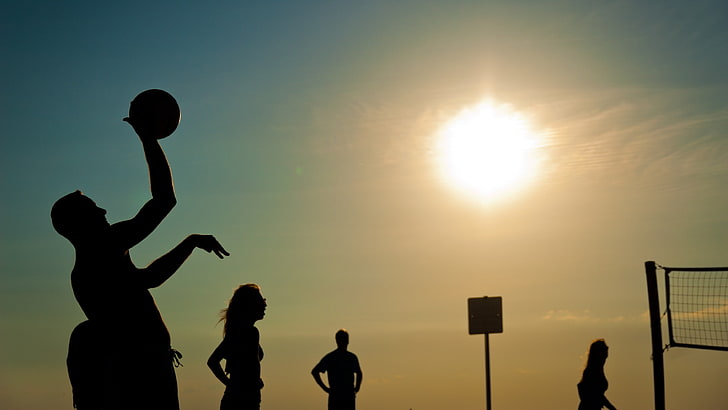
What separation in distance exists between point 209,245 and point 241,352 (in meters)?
4.17

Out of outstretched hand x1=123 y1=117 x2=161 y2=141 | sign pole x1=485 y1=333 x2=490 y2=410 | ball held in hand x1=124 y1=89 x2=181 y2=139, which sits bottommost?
sign pole x1=485 y1=333 x2=490 y2=410

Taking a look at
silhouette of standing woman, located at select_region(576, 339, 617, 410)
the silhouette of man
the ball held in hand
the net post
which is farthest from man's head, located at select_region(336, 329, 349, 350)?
the ball held in hand

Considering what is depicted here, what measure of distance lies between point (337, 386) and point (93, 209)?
8.96m

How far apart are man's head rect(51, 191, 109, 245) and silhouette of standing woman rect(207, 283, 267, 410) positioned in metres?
4.08

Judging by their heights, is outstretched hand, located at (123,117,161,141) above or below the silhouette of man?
above

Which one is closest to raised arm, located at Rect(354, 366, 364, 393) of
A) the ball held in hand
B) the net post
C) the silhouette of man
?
the silhouette of man

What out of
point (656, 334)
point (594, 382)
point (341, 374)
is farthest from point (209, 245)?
point (656, 334)

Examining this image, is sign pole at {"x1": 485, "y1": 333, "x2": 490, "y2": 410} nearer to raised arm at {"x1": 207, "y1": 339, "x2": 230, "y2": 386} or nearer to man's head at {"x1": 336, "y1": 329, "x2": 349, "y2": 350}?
man's head at {"x1": 336, "y1": 329, "x2": 349, "y2": 350}

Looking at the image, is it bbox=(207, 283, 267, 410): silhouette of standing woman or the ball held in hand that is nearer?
the ball held in hand

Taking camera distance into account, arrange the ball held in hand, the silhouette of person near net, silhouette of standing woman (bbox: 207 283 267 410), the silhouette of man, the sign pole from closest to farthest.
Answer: the silhouette of person near net
the ball held in hand
silhouette of standing woman (bbox: 207 283 267 410)
the silhouette of man
the sign pole

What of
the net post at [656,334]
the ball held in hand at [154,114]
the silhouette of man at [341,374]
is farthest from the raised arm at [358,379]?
the ball held in hand at [154,114]

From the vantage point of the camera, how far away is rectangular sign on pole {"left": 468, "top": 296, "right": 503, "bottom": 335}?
58.4 ft

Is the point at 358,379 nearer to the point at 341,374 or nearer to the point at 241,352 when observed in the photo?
the point at 341,374

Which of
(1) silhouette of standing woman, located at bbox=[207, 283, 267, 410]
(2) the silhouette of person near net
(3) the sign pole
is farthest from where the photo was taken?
(3) the sign pole
